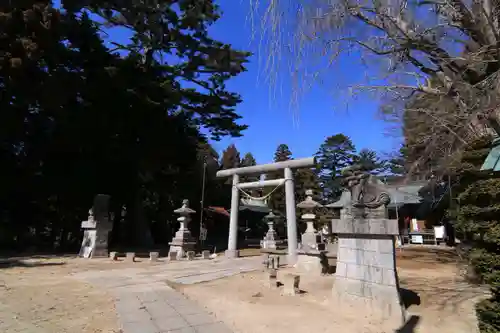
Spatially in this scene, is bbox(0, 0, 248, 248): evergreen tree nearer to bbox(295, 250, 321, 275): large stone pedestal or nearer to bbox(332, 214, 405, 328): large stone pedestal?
bbox(295, 250, 321, 275): large stone pedestal

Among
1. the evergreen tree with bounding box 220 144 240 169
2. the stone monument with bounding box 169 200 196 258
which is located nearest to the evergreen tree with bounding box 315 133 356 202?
the evergreen tree with bounding box 220 144 240 169

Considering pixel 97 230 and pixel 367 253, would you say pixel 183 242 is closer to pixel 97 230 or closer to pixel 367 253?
pixel 97 230

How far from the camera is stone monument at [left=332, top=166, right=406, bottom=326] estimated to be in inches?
199

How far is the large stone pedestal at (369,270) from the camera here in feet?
16.4

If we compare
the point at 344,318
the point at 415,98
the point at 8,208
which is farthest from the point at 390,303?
the point at 8,208

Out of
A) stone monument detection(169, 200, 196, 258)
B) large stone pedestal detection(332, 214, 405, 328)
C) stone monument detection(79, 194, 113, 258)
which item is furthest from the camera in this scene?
stone monument detection(169, 200, 196, 258)

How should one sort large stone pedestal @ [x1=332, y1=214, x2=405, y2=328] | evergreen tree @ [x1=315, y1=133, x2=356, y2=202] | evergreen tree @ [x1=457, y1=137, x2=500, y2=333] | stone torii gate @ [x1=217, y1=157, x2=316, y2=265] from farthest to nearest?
evergreen tree @ [x1=315, y1=133, x2=356, y2=202], stone torii gate @ [x1=217, y1=157, x2=316, y2=265], large stone pedestal @ [x1=332, y1=214, x2=405, y2=328], evergreen tree @ [x1=457, y1=137, x2=500, y2=333]

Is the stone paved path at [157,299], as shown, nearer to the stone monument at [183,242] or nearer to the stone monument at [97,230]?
the stone monument at [183,242]

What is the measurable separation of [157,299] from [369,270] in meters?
3.79

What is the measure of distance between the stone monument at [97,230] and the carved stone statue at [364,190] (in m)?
11.1

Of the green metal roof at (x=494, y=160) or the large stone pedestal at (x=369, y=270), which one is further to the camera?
the large stone pedestal at (x=369, y=270)

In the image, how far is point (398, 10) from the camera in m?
3.38

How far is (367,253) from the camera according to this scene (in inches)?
212

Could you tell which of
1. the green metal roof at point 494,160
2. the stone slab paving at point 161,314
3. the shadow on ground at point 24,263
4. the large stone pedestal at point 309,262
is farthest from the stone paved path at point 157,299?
the green metal roof at point 494,160
